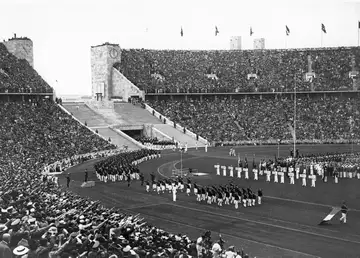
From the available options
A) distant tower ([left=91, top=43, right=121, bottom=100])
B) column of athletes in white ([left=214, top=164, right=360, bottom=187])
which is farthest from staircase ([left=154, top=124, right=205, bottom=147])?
column of athletes in white ([left=214, top=164, right=360, bottom=187])

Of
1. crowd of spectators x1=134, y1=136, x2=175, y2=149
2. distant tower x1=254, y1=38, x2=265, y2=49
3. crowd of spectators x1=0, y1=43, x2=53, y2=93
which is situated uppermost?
distant tower x1=254, y1=38, x2=265, y2=49

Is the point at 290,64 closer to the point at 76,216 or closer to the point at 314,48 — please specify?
the point at 314,48

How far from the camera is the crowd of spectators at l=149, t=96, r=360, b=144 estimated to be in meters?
60.1

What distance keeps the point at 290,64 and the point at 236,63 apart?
27.4ft

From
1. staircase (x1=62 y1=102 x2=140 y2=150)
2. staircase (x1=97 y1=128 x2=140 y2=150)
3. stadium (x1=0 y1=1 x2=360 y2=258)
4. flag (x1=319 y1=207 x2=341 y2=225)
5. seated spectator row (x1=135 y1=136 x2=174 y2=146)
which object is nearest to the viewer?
stadium (x1=0 y1=1 x2=360 y2=258)

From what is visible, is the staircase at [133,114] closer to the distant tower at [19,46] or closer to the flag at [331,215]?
the distant tower at [19,46]

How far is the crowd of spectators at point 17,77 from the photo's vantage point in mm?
52031

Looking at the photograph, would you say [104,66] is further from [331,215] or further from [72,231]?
[72,231]

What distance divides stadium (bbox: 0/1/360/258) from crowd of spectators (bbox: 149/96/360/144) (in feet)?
0.85

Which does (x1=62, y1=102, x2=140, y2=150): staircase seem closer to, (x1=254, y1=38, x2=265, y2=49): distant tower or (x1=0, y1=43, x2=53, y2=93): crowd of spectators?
(x1=0, y1=43, x2=53, y2=93): crowd of spectators

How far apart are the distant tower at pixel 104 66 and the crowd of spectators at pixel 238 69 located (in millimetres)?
1609

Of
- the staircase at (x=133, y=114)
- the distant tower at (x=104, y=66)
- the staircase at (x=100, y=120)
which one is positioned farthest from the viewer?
the distant tower at (x=104, y=66)

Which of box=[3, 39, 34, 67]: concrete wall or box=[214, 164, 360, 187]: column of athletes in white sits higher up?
box=[3, 39, 34, 67]: concrete wall

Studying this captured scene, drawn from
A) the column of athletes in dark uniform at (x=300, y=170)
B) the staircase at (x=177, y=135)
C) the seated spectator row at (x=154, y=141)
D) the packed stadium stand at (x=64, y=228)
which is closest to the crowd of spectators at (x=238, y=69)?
the staircase at (x=177, y=135)
